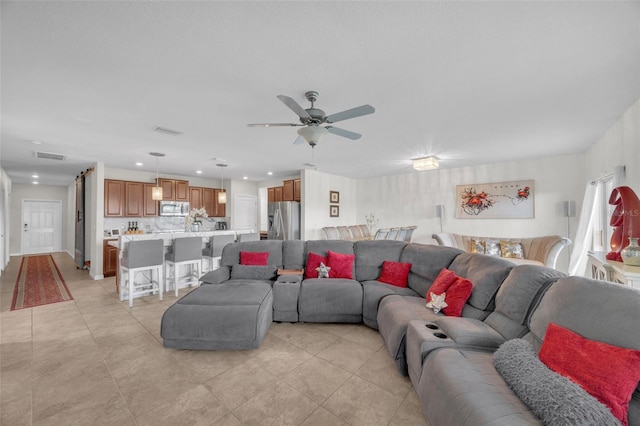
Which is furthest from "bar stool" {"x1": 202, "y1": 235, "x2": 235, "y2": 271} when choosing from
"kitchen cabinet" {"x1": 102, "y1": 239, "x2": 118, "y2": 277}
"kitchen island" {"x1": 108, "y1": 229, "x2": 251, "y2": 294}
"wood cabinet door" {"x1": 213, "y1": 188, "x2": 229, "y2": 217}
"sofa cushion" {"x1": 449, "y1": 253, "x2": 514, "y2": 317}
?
"sofa cushion" {"x1": 449, "y1": 253, "x2": 514, "y2": 317}

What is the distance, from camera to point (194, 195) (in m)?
7.23

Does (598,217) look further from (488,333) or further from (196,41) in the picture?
(196,41)

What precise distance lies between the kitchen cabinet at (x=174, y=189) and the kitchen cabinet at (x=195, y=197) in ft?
0.42

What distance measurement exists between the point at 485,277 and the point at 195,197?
23.4ft

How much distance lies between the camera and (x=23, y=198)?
827 cm

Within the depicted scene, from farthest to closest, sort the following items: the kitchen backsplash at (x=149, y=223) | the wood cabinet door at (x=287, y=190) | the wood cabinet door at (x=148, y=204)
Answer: the wood cabinet door at (x=287, y=190) < the wood cabinet door at (x=148, y=204) < the kitchen backsplash at (x=149, y=223)

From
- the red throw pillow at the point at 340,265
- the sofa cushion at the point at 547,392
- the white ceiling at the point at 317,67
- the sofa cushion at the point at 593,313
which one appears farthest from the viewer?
the red throw pillow at the point at 340,265

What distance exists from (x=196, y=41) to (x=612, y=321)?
2758 millimetres

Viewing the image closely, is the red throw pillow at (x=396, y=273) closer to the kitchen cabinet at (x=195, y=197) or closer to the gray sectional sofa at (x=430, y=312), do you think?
the gray sectional sofa at (x=430, y=312)

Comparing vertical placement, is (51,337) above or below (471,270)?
below

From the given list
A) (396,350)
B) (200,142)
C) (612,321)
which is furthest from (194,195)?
(612,321)

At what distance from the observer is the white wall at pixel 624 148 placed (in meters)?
2.57

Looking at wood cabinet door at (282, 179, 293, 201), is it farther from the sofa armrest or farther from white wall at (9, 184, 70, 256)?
white wall at (9, 184, 70, 256)

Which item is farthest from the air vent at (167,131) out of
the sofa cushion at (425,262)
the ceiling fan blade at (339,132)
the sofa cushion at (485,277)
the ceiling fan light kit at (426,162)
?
the ceiling fan light kit at (426,162)
